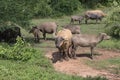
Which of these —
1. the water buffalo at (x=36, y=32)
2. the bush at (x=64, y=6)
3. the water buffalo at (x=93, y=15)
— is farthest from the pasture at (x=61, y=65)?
the bush at (x=64, y=6)

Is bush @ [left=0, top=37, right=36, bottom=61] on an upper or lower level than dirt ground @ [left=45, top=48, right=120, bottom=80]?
upper

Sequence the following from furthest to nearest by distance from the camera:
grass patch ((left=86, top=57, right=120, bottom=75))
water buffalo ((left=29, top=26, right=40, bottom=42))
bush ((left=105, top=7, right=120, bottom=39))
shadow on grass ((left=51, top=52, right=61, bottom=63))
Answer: bush ((left=105, top=7, right=120, bottom=39))
water buffalo ((left=29, top=26, right=40, bottom=42))
shadow on grass ((left=51, top=52, right=61, bottom=63))
grass patch ((left=86, top=57, right=120, bottom=75))

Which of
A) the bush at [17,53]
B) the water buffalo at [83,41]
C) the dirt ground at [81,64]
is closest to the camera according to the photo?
the dirt ground at [81,64]

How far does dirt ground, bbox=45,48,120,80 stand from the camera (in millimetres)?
12167

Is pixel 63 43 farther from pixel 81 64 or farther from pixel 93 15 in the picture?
pixel 93 15

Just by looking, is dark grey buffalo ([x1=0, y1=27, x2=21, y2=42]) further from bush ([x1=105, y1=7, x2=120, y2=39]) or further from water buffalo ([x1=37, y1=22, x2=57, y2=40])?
bush ([x1=105, y1=7, x2=120, y2=39])

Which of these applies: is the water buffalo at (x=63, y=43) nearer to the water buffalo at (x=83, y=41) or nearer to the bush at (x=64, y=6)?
the water buffalo at (x=83, y=41)

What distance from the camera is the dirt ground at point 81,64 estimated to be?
479 inches

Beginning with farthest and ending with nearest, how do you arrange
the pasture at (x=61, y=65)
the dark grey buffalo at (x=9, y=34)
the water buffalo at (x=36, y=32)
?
1. the water buffalo at (x=36, y=32)
2. the dark grey buffalo at (x=9, y=34)
3. the pasture at (x=61, y=65)

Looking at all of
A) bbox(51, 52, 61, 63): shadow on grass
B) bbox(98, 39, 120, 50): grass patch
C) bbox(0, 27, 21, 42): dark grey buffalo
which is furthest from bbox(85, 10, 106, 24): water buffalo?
bbox(51, 52, 61, 63): shadow on grass

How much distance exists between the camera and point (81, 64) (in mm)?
13195

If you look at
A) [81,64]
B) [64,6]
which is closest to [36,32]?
[81,64]

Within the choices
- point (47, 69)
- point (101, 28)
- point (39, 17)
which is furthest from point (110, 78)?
point (39, 17)

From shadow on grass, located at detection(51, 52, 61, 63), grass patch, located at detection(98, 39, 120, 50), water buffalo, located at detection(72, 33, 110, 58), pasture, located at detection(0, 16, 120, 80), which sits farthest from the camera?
grass patch, located at detection(98, 39, 120, 50)
